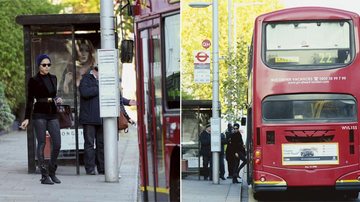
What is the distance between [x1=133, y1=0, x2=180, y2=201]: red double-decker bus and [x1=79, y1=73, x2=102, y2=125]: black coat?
481 cm

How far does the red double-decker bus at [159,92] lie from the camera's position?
616cm

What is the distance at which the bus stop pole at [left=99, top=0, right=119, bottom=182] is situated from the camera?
1178 cm

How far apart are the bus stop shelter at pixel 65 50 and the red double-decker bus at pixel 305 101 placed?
326 cm

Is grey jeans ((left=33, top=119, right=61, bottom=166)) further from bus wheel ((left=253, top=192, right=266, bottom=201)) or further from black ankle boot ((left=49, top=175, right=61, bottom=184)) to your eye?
bus wheel ((left=253, top=192, right=266, bottom=201))

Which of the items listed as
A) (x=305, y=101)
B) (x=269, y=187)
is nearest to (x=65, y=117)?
(x=269, y=187)

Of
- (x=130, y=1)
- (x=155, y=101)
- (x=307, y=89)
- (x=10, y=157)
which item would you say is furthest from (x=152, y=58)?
(x=10, y=157)

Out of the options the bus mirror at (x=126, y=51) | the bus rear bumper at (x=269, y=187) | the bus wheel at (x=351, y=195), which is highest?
the bus mirror at (x=126, y=51)

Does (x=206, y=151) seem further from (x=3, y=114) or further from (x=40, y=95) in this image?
(x=3, y=114)

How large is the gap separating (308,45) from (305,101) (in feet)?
3.71

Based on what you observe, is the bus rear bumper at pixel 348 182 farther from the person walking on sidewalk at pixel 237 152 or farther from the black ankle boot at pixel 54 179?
the black ankle boot at pixel 54 179

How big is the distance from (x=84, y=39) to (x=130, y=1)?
4.50 metres

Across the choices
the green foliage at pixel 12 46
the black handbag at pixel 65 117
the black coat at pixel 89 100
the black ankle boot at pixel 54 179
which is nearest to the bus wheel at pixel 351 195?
the black coat at pixel 89 100

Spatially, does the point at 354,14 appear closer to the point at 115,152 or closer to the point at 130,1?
the point at 115,152

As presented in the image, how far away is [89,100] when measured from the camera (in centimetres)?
1269
